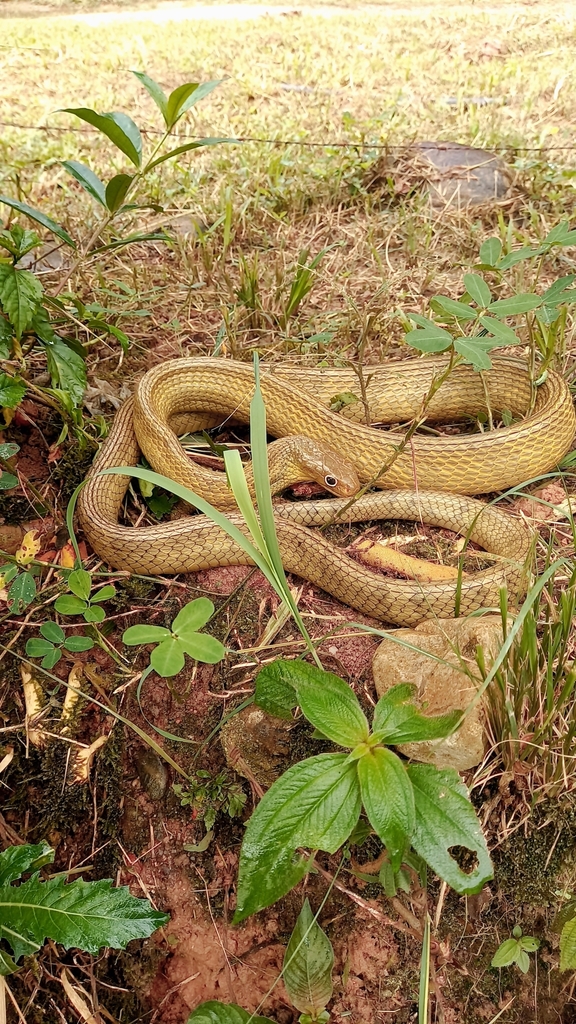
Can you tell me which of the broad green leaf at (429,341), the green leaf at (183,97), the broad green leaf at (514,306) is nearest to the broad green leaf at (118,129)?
the green leaf at (183,97)

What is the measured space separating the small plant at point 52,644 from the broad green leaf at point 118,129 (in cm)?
211

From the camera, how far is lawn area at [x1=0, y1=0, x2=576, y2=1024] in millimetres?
2242

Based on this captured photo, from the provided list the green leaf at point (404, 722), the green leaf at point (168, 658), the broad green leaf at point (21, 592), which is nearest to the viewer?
the green leaf at point (404, 722)

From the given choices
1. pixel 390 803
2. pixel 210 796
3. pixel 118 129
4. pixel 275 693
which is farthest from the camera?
pixel 118 129

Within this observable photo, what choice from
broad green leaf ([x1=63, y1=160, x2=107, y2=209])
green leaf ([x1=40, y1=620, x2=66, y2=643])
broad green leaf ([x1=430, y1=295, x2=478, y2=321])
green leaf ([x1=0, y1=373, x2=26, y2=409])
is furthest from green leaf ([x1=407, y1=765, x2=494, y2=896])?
broad green leaf ([x1=63, y1=160, x2=107, y2=209])

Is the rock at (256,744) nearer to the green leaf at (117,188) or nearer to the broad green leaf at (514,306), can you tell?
the broad green leaf at (514,306)

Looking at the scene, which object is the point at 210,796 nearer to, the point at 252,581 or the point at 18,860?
the point at 18,860

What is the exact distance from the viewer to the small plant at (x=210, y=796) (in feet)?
8.02

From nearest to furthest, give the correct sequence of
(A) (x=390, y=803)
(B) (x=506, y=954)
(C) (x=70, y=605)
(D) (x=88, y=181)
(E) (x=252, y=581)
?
(A) (x=390, y=803) → (B) (x=506, y=954) → (C) (x=70, y=605) → (E) (x=252, y=581) → (D) (x=88, y=181)

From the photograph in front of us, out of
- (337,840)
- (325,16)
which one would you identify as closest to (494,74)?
(325,16)

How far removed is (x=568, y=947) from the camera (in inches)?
82.1

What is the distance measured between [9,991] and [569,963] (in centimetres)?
175

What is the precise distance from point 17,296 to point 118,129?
89cm

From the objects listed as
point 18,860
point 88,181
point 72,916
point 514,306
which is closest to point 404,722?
point 72,916
